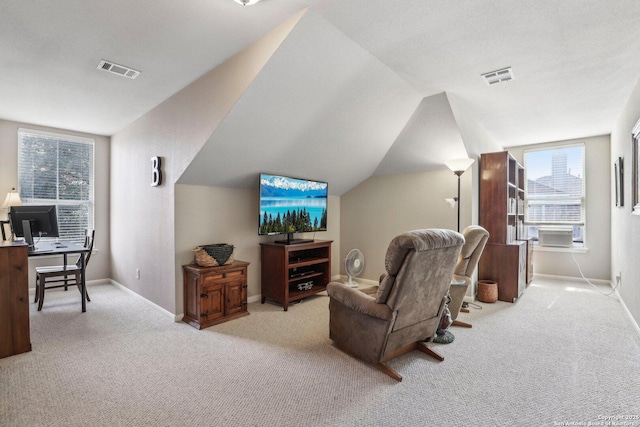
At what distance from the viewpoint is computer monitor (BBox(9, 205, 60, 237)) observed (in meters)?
3.60

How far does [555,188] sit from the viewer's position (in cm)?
569

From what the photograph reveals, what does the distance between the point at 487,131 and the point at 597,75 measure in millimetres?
1934

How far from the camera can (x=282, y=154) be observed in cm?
371

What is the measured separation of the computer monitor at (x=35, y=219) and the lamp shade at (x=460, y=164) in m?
4.99

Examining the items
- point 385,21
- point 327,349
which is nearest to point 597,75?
Answer: point 385,21

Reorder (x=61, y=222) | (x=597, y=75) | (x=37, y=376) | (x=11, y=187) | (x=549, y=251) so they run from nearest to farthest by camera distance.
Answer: (x=37, y=376) → (x=597, y=75) → (x=11, y=187) → (x=61, y=222) → (x=549, y=251)

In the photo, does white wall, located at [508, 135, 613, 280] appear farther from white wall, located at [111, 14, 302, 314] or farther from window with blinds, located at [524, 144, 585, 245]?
white wall, located at [111, 14, 302, 314]

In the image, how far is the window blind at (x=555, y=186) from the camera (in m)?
5.48

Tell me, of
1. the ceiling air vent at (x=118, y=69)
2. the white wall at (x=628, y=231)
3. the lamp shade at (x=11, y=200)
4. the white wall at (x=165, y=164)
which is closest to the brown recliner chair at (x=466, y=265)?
the white wall at (x=628, y=231)

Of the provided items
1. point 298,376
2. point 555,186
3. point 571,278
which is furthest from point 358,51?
point 571,278

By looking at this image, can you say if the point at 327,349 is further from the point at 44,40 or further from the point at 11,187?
the point at 11,187

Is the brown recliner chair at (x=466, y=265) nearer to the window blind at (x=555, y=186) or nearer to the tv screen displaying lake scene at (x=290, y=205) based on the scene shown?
the tv screen displaying lake scene at (x=290, y=205)

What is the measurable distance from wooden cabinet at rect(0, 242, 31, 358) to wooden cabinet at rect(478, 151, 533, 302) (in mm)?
5158

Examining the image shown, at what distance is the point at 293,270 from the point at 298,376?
2.02 metres
